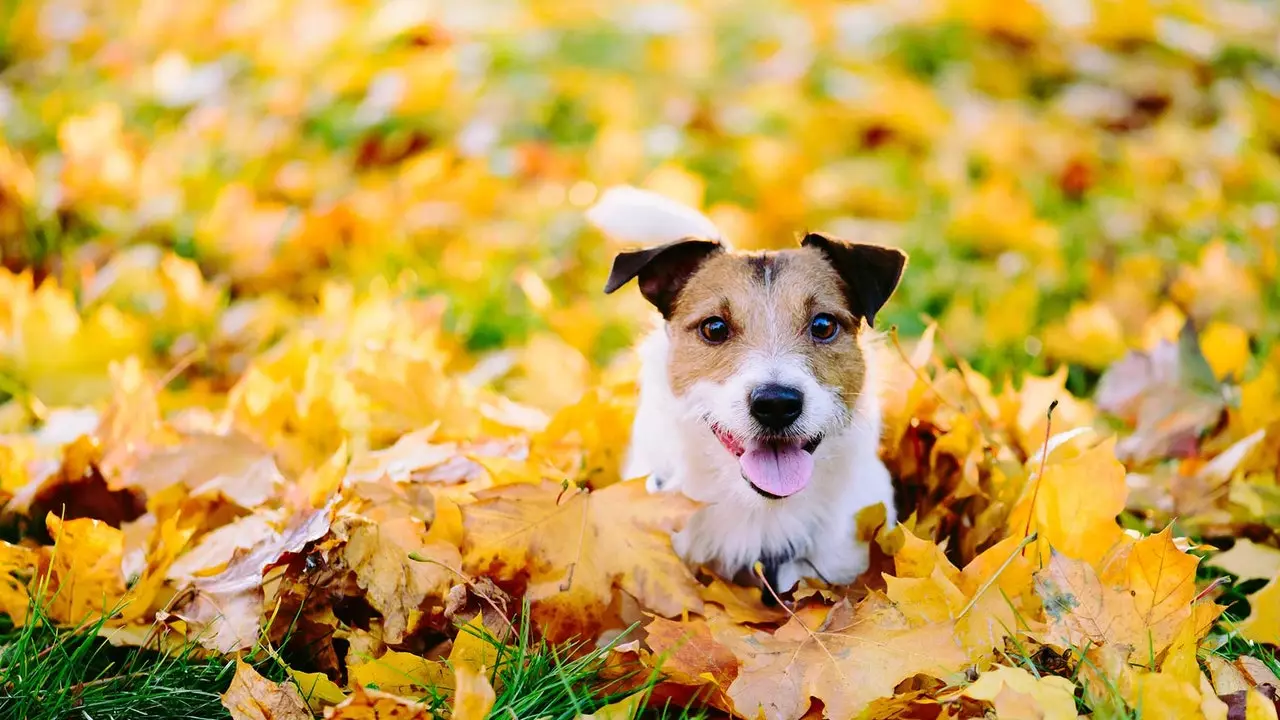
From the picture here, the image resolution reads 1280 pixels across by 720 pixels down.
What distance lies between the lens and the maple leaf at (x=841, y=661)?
2166mm

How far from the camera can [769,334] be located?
109 inches

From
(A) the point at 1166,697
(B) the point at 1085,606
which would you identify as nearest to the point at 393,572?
(B) the point at 1085,606

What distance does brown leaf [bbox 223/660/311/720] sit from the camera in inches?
82.2

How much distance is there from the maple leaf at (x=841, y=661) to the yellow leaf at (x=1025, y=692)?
0.59 ft

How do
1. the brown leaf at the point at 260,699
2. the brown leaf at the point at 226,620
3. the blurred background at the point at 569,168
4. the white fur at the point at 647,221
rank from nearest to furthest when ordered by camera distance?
the brown leaf at the point at 260,699, the brown leaf at the point at 226,620, the white fur at the point at 647,221, the blurred background at the point at 569,168

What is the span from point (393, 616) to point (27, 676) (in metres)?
0.74

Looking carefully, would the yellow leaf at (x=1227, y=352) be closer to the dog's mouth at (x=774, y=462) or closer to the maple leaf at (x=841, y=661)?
the dog's mouth at (x=774, y=462)

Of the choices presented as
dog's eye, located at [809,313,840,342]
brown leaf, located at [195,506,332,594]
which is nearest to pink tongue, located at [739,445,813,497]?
dog's eye, located at [809,313,840,342]

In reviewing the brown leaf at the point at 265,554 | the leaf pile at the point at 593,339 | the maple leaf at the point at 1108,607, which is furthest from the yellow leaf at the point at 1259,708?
the brown leaf at the point at 265,554

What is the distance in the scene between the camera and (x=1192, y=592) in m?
2.21

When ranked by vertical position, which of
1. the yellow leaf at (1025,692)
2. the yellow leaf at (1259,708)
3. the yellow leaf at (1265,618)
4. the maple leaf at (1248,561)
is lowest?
the maple leaf at (1248,561)

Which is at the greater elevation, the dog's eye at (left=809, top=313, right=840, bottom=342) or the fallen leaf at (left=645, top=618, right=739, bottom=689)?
the dog's eye at (left=809, top=313, right=840, bottom=342)

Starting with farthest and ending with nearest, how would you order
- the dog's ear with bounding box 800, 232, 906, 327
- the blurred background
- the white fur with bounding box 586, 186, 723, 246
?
the blurred background → the white fur with bounding box 586, 186, 723, 246 → the dog's ear with bounding box 800, 232, 906, 327

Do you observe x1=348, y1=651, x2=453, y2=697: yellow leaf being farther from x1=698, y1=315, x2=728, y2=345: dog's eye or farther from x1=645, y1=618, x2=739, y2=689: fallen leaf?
x1=698, y1=315, x2=728, y2=345: dog's eye
